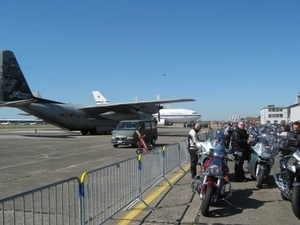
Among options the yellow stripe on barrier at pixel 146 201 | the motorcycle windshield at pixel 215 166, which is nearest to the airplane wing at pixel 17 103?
the yellow stripe on barrier at pixel 146 201

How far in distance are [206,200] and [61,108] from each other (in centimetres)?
3113

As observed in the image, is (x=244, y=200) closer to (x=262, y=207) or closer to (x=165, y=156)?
(x=262, y=207)

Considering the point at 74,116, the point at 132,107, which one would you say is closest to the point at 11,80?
the point at 74,116

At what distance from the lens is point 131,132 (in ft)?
67.8

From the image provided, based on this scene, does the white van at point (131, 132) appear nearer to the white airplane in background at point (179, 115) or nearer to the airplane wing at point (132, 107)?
the airplane wing at point (132, 107)

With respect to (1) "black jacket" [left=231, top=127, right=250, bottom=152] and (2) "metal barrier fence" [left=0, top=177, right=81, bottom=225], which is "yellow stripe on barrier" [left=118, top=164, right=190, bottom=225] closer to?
(2) "metal barrier fence" [left=0, top=177, right=81, bottom=225]

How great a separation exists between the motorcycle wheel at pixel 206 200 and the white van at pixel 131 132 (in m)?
14.7

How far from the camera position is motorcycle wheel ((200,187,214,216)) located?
5.64 m

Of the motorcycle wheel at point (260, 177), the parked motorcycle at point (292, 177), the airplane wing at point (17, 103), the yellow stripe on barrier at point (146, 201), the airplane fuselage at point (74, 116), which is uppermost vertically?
the airplane wing at point (17, 103)

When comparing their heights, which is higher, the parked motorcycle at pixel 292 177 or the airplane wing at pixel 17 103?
the airplane wing at pixel 17 103

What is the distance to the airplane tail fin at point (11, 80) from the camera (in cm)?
3067

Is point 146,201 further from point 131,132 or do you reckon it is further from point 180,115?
point 180,115

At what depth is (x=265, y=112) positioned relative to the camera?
272 ft

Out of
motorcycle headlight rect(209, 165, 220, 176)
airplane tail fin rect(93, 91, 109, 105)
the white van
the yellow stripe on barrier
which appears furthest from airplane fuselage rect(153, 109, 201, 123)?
motorcycle headlight rect(209, 165, 220, 176)
